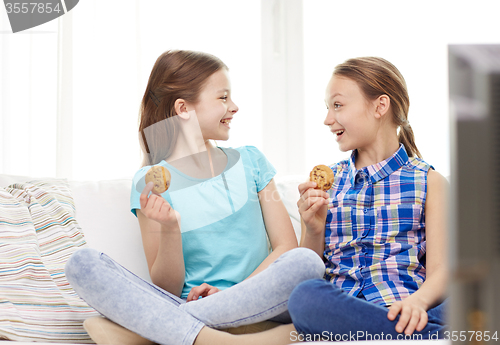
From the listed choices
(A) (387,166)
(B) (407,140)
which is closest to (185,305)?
(A) (387,166)

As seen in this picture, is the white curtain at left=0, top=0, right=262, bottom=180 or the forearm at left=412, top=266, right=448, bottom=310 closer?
the forearm at left=412, top=266, right=448, bottom=310

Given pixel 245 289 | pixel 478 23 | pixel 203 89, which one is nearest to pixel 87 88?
pixel 203 89

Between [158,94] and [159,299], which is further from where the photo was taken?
[158,94]

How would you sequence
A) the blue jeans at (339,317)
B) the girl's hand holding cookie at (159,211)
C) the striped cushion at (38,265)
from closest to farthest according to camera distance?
the blue jeans at (339,317), the striped cushion at (38,265), the girl's hand holding cookie at (159,211)

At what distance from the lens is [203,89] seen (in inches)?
46.3

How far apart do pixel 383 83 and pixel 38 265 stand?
0.95 m

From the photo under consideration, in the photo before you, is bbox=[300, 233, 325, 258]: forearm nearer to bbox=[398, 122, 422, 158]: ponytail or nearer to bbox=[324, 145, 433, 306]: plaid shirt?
bbox=[324, 145, 433, 306]: plaid shirt

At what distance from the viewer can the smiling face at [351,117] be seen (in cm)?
111

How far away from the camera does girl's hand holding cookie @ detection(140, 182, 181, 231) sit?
975mm

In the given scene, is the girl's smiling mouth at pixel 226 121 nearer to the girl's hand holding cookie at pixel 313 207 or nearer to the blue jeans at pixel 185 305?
the girl's hand holding cookie at pixel 313 207

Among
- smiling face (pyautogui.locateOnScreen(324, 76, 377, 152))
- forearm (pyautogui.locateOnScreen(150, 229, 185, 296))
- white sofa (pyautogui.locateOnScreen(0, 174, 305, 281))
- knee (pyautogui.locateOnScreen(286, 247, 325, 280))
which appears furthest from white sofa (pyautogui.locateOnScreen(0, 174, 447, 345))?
knee (pyautogui.locateOnScreen(286, 247, 325, 280))

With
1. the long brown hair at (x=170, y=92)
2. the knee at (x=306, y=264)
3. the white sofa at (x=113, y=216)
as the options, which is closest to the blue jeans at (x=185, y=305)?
the knee at (x=306, y=264)

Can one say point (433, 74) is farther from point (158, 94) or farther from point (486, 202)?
point (486, 202)

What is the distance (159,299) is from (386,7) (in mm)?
1424
